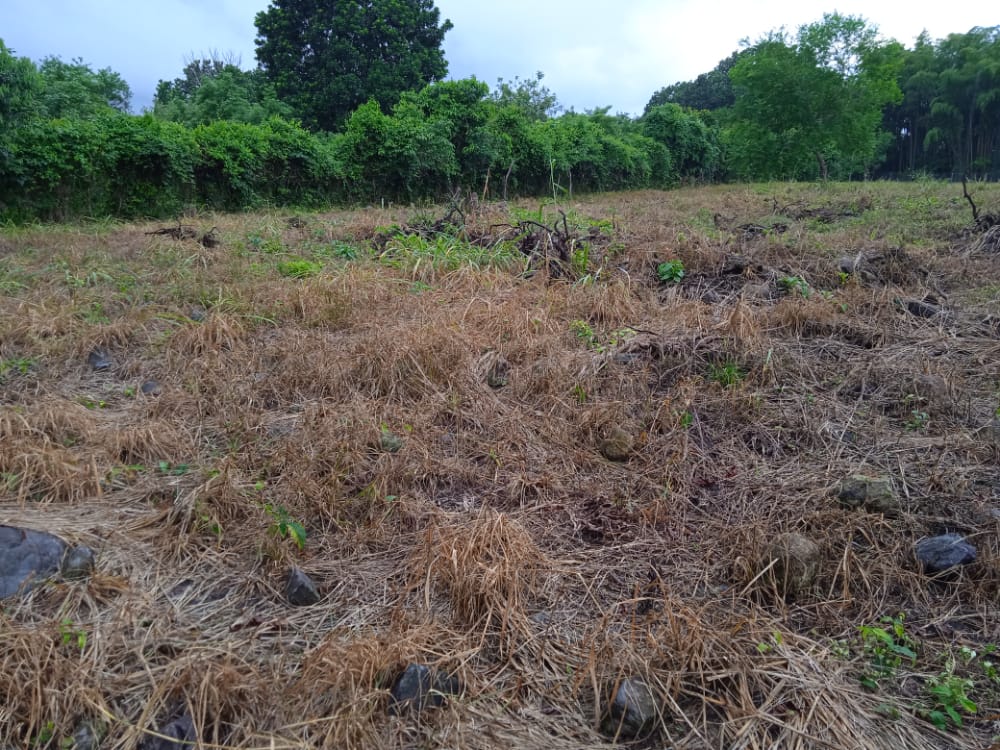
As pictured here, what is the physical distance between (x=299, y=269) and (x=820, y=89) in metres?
17.1

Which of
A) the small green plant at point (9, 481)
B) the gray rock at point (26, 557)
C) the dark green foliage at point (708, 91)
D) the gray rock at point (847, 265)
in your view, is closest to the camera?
the gray rock at point (26, 557)

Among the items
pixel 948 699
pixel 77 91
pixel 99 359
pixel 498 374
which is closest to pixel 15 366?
pixel 99 359

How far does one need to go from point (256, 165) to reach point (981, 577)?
12263mm

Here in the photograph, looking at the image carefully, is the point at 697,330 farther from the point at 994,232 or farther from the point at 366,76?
the point at 366,76

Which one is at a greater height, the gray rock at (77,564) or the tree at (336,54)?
the tree at (336,54)

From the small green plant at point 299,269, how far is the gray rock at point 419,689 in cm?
383

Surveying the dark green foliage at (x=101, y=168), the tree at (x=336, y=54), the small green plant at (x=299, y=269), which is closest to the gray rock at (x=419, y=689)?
the small green plant at (x=299, y=269)

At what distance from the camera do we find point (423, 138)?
44.7 feet

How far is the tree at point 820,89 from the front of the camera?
1702 centimetres

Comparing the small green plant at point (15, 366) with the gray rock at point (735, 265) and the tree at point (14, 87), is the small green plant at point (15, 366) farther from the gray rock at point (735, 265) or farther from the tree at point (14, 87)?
the tree at point (14, 87)

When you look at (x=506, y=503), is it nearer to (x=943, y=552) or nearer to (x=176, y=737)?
(x=176, y=737)

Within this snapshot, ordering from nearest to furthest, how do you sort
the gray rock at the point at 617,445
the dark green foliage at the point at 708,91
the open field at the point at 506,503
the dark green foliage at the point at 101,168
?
the open field at the point at 506,503 < the gray rock at the point at 617,445 < the dark green foliage at the point at 101,168 < the dark green foliage at the point at 708,91

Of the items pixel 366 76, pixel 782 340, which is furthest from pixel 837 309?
pixel 366 76

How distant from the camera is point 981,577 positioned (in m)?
1.95
